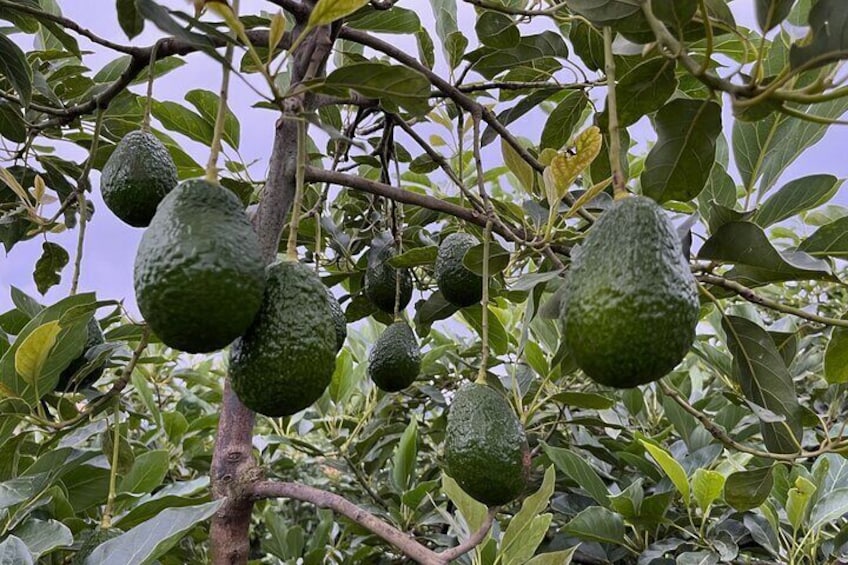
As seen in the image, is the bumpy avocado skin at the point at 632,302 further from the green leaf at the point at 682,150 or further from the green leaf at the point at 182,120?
the green leaf at the point at 182,120

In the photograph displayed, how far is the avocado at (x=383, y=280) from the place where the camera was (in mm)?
1324

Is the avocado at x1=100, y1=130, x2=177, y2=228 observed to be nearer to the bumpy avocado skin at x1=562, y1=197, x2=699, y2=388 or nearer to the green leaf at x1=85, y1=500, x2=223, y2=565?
the green leaf at x1=85, y1=500, x2=223, y2=565

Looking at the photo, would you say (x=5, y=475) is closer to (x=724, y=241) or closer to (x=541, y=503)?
(x=541, y=503)

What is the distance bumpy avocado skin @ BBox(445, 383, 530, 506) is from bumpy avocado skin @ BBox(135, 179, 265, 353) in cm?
31

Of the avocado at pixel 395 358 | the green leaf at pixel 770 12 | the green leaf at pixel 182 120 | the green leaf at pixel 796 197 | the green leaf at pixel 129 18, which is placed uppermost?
the green leaf at pixel 129 18

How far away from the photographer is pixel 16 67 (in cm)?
106

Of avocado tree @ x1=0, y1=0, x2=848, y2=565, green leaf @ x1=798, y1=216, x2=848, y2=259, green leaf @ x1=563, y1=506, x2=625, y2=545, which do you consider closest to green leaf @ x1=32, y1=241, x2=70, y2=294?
avocado tree @ x1=0, y1=0, x2=848, y2=565

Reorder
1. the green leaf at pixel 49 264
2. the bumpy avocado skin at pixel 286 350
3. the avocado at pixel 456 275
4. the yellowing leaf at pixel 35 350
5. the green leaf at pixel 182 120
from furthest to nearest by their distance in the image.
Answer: the green leaf at pixel 49 264 < the green leaf at pixel 182 120 < the avocado at pixel 456 275 < the yellowing leaf at pixel 35 350 < the bumpy avocado skin at pixel 286 350

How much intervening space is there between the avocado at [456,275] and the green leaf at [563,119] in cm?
27

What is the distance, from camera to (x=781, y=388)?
931mm

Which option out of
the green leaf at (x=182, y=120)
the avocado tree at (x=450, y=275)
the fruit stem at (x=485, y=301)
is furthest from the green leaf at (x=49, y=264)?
the fruit stem at (x=485, y=301)

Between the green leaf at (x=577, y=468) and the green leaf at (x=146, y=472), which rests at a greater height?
the green leaf at (x=146, y=472)

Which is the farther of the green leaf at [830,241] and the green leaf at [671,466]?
A: the green leaf at [671,466]

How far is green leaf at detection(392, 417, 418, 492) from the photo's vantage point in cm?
165
